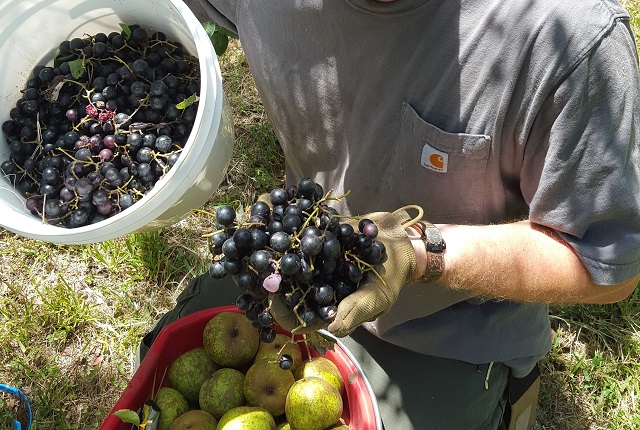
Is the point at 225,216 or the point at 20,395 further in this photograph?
the point at 20,395

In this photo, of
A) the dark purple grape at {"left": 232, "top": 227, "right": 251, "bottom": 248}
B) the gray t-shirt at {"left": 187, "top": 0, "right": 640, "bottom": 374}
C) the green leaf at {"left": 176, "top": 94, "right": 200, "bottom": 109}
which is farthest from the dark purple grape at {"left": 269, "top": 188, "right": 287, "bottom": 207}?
the green leaf at {"left": 176, "top": 94, "right": 200, "bottom": 109}

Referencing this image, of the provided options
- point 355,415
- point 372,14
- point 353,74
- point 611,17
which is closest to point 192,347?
point 355,415

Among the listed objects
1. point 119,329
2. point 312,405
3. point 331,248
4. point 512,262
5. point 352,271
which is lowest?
point 119,329

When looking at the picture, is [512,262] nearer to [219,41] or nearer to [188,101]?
[188,101]

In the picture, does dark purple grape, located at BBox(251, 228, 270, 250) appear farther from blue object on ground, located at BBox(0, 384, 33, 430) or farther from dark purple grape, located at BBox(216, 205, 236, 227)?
blue object on ground, located at BBox(0, 384, 33, 430)

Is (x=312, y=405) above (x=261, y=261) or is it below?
below

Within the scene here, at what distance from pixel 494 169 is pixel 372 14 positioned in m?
0.48

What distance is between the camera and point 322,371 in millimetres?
1818

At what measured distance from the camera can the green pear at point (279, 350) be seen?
6.09ft

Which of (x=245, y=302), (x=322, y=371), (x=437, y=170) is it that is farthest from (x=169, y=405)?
(x=437, y=170)

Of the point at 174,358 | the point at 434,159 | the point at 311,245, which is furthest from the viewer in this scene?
the point at 174,358

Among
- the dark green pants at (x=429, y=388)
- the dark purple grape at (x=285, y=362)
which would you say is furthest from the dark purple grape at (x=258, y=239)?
the dark green pants at (x=429, y=388)

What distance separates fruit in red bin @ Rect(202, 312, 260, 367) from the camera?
187 cm

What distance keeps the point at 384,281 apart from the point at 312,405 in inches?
20.9
